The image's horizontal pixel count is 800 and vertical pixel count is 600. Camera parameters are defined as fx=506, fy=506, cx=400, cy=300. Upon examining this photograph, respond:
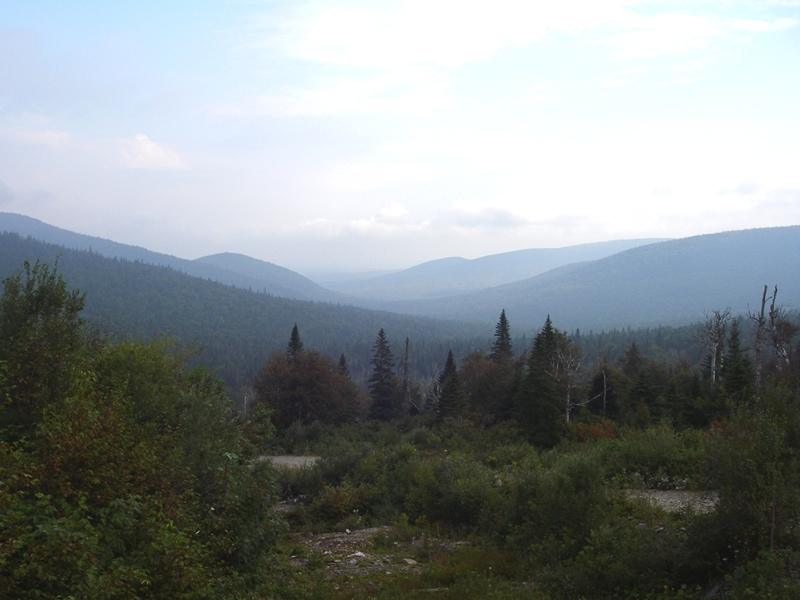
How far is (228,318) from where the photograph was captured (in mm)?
151750

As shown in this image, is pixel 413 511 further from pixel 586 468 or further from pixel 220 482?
pixel 220 482

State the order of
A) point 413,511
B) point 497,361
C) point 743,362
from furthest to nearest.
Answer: point 497,361 → point 743,362 → point 413,511

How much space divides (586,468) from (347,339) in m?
134

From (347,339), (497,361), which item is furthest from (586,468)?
(347,339)

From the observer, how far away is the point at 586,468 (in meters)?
10.9

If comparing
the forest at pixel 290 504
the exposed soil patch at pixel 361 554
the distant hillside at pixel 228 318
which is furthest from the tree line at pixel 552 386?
the distant hillside at pixel 228 318

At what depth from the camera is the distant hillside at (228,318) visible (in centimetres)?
11706

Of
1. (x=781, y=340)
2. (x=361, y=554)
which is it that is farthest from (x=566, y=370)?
(x=361, y=554)

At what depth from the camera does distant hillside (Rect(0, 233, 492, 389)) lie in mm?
117062

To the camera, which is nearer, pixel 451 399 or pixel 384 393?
pixel 451 399

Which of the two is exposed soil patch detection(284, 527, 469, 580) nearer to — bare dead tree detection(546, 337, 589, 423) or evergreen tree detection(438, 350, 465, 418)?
bare dead tree detection(546, 337, 589, 423)

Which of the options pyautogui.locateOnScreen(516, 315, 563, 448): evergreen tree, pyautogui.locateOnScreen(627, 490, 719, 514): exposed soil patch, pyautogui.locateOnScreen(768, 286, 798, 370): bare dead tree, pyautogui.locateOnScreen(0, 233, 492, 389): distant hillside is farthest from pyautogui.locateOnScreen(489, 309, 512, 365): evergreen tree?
pyautogui.locateOnScreen(0, 233, 492, 389): distant hillside

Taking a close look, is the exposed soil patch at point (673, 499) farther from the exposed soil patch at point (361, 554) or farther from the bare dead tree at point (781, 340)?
the bare dead tree at point (781, 340)

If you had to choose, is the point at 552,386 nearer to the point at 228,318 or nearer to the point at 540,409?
the point at 540,409
